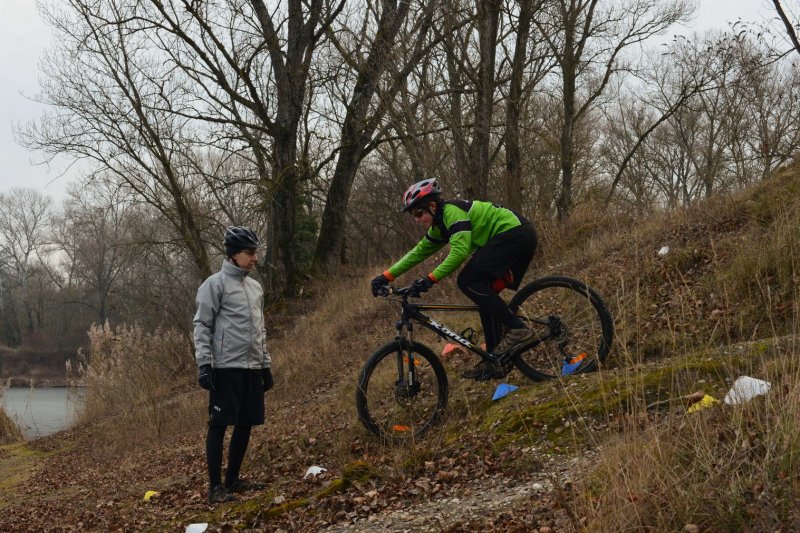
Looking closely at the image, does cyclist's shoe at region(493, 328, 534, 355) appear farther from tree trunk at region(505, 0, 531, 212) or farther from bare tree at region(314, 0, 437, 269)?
bare tree at region(314, 0, 437, 269)

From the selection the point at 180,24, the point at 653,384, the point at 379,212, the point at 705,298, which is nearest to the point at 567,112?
the point at 379,212

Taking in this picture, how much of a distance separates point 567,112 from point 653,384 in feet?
60.0

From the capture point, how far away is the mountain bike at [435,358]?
656 centimetres

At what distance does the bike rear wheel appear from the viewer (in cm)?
655

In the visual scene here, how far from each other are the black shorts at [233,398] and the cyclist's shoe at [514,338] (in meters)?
2.13

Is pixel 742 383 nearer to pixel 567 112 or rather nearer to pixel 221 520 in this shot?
pixel 221 520

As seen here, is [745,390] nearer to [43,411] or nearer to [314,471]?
[314,471]

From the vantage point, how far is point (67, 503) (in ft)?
26.8

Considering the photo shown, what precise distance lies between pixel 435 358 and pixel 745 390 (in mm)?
2876

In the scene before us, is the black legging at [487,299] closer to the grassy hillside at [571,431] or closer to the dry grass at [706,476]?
the grassy hillside at [571,431]

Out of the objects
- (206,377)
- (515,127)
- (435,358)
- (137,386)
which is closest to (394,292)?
(435,358)

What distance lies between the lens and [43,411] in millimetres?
30438

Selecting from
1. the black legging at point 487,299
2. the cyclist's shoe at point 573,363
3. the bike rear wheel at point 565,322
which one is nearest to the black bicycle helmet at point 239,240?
the black legging at point 487,299

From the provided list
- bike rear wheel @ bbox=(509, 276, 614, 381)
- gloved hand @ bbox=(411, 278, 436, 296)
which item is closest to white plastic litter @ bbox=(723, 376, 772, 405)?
bike rear wheel @ bbox=(509, 276, 614, 381)
